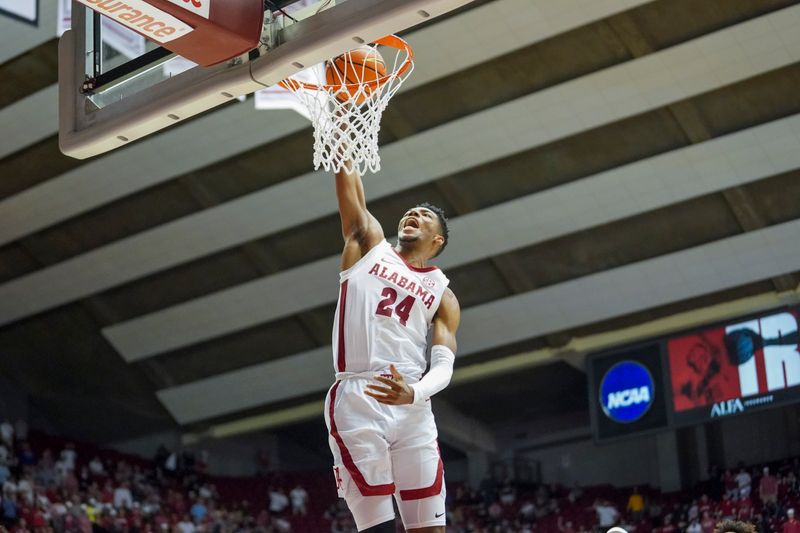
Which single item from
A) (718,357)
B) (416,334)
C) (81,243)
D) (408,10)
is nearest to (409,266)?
(416,334)

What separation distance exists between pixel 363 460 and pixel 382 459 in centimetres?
9

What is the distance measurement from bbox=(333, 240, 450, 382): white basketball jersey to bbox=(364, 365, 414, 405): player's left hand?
0.37 metres

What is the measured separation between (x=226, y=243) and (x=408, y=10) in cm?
2196

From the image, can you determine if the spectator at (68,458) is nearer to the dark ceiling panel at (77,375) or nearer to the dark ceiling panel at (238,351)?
the dark ceiling panel at (77,375)

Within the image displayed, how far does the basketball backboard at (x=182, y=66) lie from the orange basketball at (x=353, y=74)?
1.36 feet

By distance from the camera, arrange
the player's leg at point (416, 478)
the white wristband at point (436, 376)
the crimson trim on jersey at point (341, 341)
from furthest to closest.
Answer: the crimson trim on jersey at point (341, 341) → the player's leg at point (416, 478) → the white wristband at point (436, 376)

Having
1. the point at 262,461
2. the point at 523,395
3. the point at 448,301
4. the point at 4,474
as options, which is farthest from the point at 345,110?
the point at 262,461

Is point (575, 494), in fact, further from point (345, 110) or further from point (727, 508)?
point (345, 110)

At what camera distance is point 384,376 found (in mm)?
5445

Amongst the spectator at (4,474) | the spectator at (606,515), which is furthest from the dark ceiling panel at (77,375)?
the spectator at (606,515)

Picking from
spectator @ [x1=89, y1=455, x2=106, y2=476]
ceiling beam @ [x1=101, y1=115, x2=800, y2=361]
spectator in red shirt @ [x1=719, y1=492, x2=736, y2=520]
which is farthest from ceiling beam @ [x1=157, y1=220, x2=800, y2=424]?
spectator in red shirt @ [x1=719, y1=492, x2=736, y2=520]

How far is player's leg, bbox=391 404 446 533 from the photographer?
557cm

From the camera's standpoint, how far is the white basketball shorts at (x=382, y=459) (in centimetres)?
552

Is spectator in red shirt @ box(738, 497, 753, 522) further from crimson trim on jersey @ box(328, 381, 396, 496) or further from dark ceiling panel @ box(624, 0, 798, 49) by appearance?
crimson trim on jersey @ box(328, 381, 396, 496)
